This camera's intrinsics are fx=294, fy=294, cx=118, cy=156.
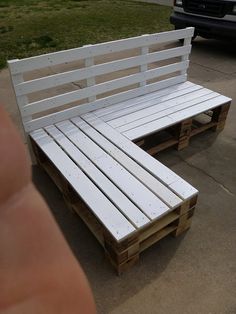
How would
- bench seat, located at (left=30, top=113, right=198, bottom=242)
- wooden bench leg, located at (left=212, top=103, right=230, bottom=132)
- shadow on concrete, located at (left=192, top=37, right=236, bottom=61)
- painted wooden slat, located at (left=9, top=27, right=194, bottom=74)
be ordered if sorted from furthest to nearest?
shadow on concrete, located at (left=192, top=37, right=236, bottom=61)
wooden bench leg, located at (left=212, top=103, right=230, bottom=132)
painted wooden slat, located at (left=9, top=27, right=194, bottom=74)
bench seat, located at (left=30, top=113, right=198, bottom=242)

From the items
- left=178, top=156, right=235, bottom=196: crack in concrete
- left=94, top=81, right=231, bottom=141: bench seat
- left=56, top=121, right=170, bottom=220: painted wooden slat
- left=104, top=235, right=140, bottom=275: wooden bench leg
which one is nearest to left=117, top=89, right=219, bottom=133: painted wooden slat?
left=94, top=81, right=231, bottom=141: bench seat

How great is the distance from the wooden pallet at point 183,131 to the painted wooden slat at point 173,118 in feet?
0.27

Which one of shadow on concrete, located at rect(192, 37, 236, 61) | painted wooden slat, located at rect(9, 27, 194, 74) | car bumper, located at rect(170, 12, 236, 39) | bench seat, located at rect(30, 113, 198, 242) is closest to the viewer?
bench seat, located at rect(30, 113, 198, 242)

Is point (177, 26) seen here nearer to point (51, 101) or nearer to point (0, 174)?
point (51, 101)

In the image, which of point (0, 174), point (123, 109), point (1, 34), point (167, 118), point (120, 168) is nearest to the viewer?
point (0, 174)

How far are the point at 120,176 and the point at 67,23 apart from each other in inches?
323

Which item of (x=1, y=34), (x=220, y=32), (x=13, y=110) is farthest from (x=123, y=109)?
(x=1, y=34)

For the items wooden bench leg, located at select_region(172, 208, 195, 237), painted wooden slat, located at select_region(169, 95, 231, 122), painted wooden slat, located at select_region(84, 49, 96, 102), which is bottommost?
wooden bench leg, located at select_region(172, 208, 195, 237)

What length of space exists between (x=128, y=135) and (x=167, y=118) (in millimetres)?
595

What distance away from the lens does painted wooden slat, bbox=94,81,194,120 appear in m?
3.59

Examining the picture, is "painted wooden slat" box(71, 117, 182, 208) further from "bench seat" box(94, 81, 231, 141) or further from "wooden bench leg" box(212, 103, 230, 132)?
"wooden bench leg" box(212, 103, 230, 132)

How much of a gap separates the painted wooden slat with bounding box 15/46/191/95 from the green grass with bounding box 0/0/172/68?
11.7ft

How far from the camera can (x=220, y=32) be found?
247 inches

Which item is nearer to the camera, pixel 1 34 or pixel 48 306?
pixel 48 306
